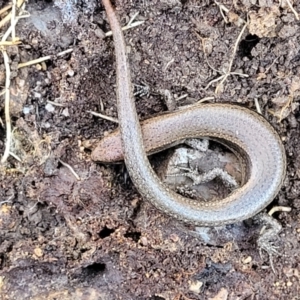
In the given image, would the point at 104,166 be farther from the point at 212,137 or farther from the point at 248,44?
the point at 248,44

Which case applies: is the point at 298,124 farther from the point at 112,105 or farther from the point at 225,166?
the point at 112,105

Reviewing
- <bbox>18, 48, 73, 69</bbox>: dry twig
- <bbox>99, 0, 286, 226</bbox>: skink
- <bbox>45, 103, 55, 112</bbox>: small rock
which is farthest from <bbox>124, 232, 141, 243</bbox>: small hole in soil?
<bbox>18, 48, 73, 69</bbox>: dry twig

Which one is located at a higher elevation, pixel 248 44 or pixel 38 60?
pixel 38 60

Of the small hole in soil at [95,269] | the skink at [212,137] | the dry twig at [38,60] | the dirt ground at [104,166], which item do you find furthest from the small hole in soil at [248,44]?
the small hole in soil at [95,269]

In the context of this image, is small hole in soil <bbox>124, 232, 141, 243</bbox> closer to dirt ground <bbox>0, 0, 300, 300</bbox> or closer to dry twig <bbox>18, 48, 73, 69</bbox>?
dirt ground <bbox>0, 0, 300, 300</bbox>

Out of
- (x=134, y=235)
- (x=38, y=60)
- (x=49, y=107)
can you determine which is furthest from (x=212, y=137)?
(x=38, y=60)

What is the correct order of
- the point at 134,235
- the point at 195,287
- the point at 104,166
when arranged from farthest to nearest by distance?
the point at 104,166 < the point at 134,235 < the point at 195,287

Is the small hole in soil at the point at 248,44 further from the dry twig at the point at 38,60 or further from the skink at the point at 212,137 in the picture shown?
the dry twig at the point at 38,60
